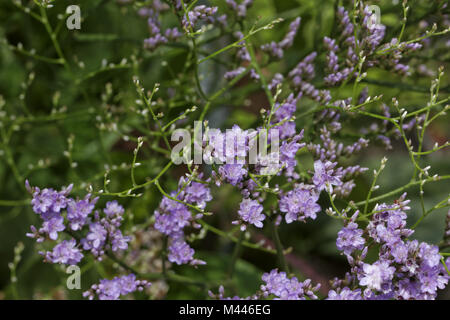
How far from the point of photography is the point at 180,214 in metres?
0.61

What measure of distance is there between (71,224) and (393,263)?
0.39 m

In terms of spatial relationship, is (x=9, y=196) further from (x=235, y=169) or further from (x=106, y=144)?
(x=235, y=169)

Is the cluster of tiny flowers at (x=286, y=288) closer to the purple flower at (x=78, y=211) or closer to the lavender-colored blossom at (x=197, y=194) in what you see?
the lavender-colored blossom at (x=197, y=194)

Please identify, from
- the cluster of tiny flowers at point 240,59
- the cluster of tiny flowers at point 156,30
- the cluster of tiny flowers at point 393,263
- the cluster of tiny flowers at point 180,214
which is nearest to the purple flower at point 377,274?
the cluster of tiny flowers at point 393,263

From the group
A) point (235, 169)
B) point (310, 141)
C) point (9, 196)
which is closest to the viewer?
point (235, 169)

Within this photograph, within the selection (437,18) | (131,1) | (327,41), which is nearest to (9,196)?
(131,1)

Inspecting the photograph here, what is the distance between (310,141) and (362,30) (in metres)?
0.16

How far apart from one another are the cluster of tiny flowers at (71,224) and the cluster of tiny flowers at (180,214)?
0.18 feet

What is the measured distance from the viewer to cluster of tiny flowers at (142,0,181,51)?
723mm

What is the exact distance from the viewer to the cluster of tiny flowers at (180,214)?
0.59m

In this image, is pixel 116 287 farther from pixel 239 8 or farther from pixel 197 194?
pixel 239 8

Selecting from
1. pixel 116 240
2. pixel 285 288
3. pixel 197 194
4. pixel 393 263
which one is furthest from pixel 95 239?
pixel 393 263

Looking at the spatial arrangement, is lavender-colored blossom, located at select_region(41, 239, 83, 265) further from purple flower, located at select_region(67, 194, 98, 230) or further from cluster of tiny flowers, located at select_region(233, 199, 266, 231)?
cluster of tiny flowers, located at select_region(233, 199, 266, 231)

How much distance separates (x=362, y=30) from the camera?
0.63 meters
